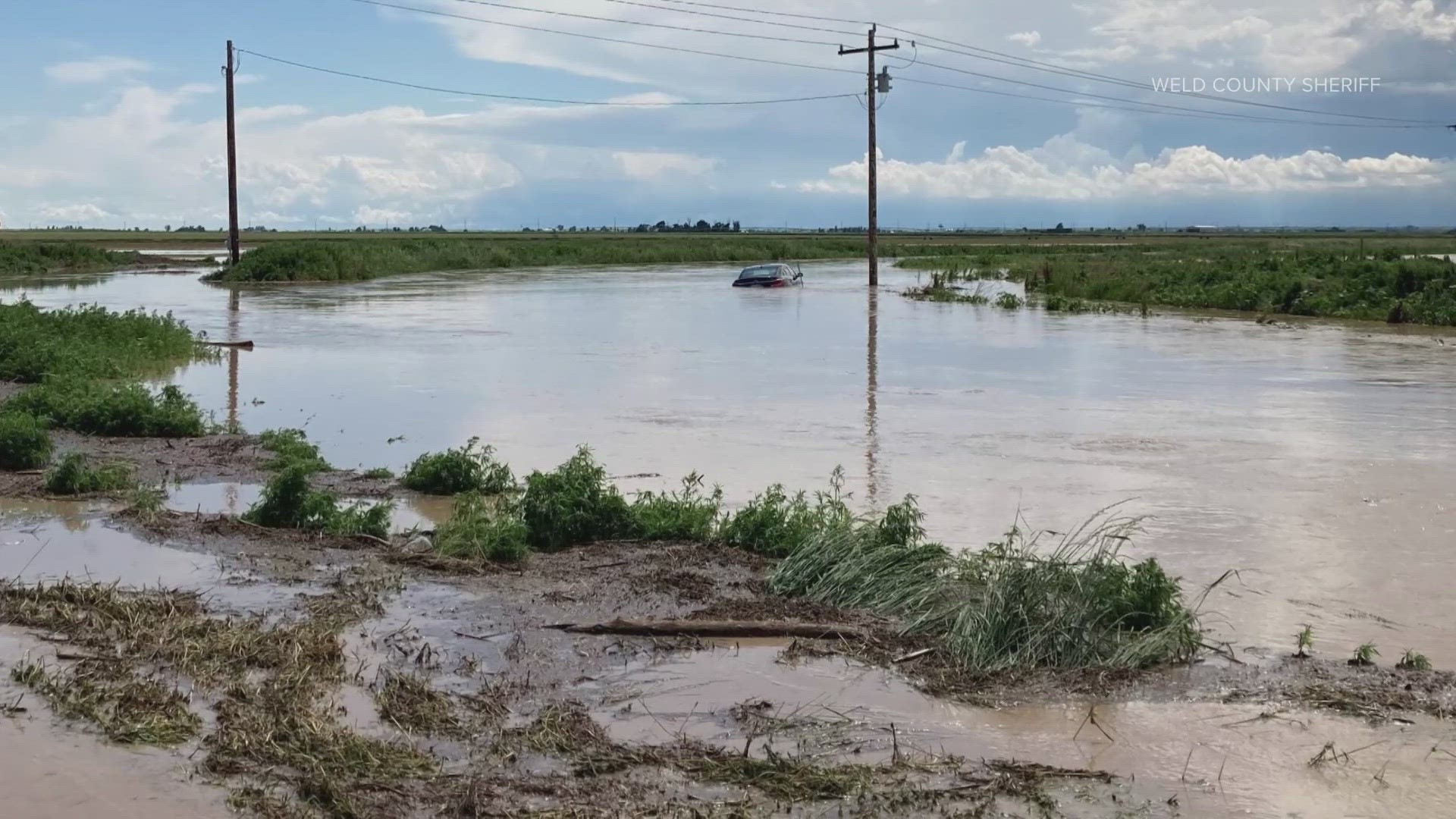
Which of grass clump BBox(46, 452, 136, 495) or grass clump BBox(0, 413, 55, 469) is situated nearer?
grass clump BBox(46, 452, 136, 495)

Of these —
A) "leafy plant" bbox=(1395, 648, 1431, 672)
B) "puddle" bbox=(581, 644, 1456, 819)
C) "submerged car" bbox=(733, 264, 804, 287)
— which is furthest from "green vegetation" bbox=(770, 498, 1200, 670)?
"submerged car" bbox=(733, 264, 804, 287)

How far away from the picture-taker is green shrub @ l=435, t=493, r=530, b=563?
9531 mm

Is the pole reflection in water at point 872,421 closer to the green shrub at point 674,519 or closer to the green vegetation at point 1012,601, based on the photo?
the green shrub at point 674,519

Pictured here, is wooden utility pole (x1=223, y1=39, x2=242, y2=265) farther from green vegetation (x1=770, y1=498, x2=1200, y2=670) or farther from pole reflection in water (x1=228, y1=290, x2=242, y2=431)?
green vegetation (x1=770, y1=498, x2=1200, y2=670)

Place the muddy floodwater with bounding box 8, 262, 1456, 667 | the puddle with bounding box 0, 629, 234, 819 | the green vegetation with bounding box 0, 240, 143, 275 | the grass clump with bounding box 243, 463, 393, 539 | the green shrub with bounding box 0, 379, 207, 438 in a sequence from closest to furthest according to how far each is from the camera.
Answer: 1. the puddle with bounding box 0, 629, 234, 819
2. the muddy floodwater with bounding box 8, 262, 1456, 667
3. the grass clump with bounding box 243, 463, 393, 539
4. the green shrub with bounding box 0, 379, 207, 438
5. the green vegetation with bounding box 0, 240, 143, 275

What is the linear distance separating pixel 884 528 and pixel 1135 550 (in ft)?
7.42

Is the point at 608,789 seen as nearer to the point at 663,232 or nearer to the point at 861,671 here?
the point at 861,671

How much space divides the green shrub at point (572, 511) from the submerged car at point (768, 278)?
4300cm

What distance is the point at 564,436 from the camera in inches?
615

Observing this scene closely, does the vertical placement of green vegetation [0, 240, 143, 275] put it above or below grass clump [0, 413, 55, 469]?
above

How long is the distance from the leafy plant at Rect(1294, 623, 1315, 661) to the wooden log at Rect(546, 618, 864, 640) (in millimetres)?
2511

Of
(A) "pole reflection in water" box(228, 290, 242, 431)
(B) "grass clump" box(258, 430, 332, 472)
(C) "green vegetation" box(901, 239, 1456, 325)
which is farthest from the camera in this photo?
(C) "green vegetation" box(901, 239, 1456, 325)

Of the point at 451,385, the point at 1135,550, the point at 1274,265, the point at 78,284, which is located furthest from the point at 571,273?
the point at 1135,550

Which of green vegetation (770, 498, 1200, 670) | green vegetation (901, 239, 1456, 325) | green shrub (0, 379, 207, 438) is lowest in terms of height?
green vegetation (770, 498, 1200, 670)
